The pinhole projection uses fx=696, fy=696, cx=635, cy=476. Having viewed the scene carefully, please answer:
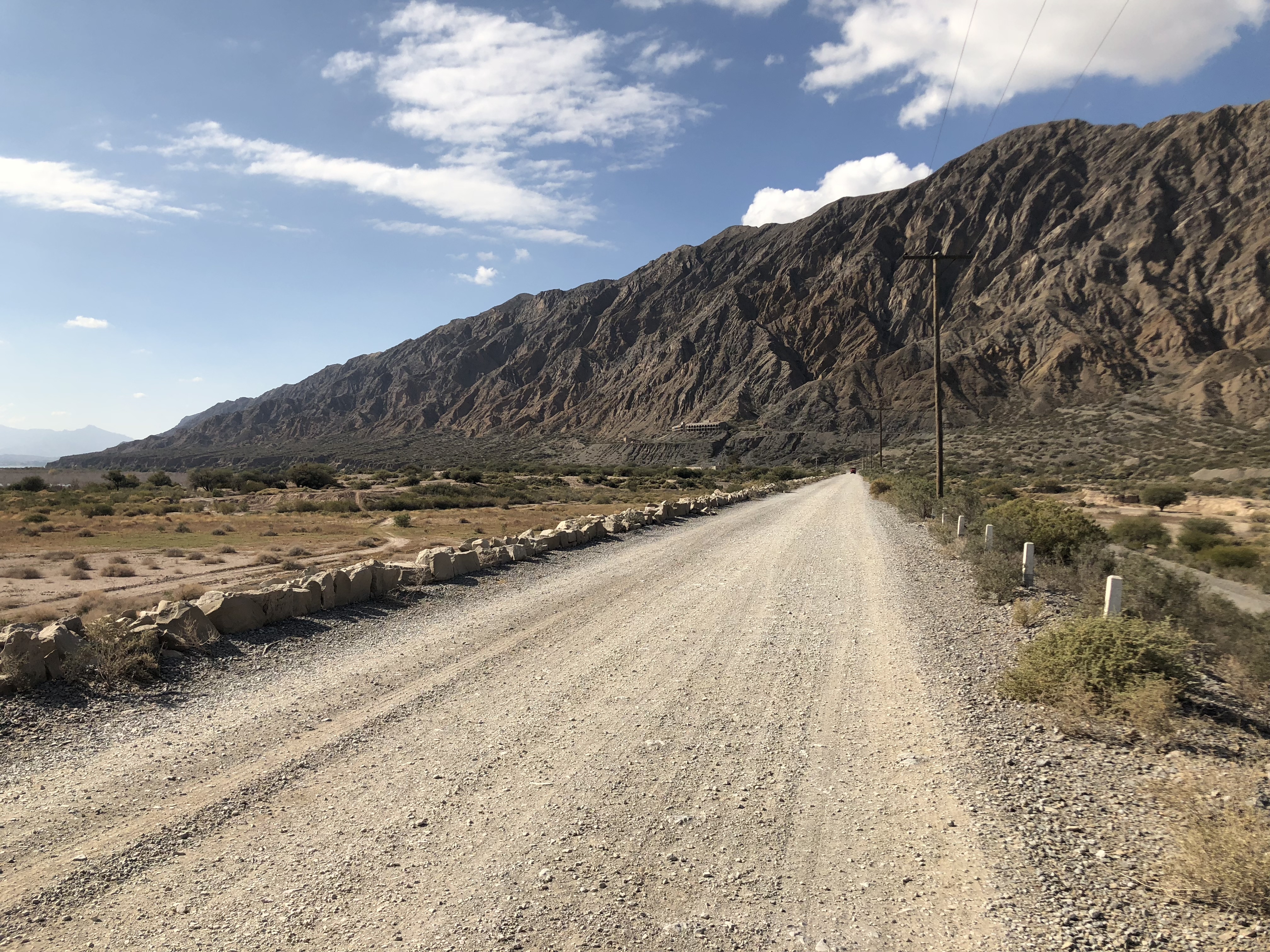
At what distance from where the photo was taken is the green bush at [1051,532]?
13.9 meters

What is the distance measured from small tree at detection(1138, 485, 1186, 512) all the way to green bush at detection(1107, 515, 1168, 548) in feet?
48.6

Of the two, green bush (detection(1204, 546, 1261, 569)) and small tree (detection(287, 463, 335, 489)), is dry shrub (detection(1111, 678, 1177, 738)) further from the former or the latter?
small tree (detection(287, 463, 335, 489))

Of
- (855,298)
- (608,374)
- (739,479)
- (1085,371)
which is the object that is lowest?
(739,479)

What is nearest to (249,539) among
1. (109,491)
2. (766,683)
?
(766,683)

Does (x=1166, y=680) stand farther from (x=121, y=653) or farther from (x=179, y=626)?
(x=179, y=626)

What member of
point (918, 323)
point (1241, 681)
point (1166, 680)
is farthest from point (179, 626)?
point (918, 323)

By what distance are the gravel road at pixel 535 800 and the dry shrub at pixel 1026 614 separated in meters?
0.47

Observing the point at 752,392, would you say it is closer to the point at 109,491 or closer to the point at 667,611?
the point at 109,491

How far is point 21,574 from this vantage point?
16.8 m

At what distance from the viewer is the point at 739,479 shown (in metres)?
72.4

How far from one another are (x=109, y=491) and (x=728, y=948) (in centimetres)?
6496

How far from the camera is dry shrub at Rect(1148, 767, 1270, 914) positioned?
3.45m

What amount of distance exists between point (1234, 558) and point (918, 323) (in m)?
116

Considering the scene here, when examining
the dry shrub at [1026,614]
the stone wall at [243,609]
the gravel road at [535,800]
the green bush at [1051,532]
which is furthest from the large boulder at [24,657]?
the green bush at [1051,532]
